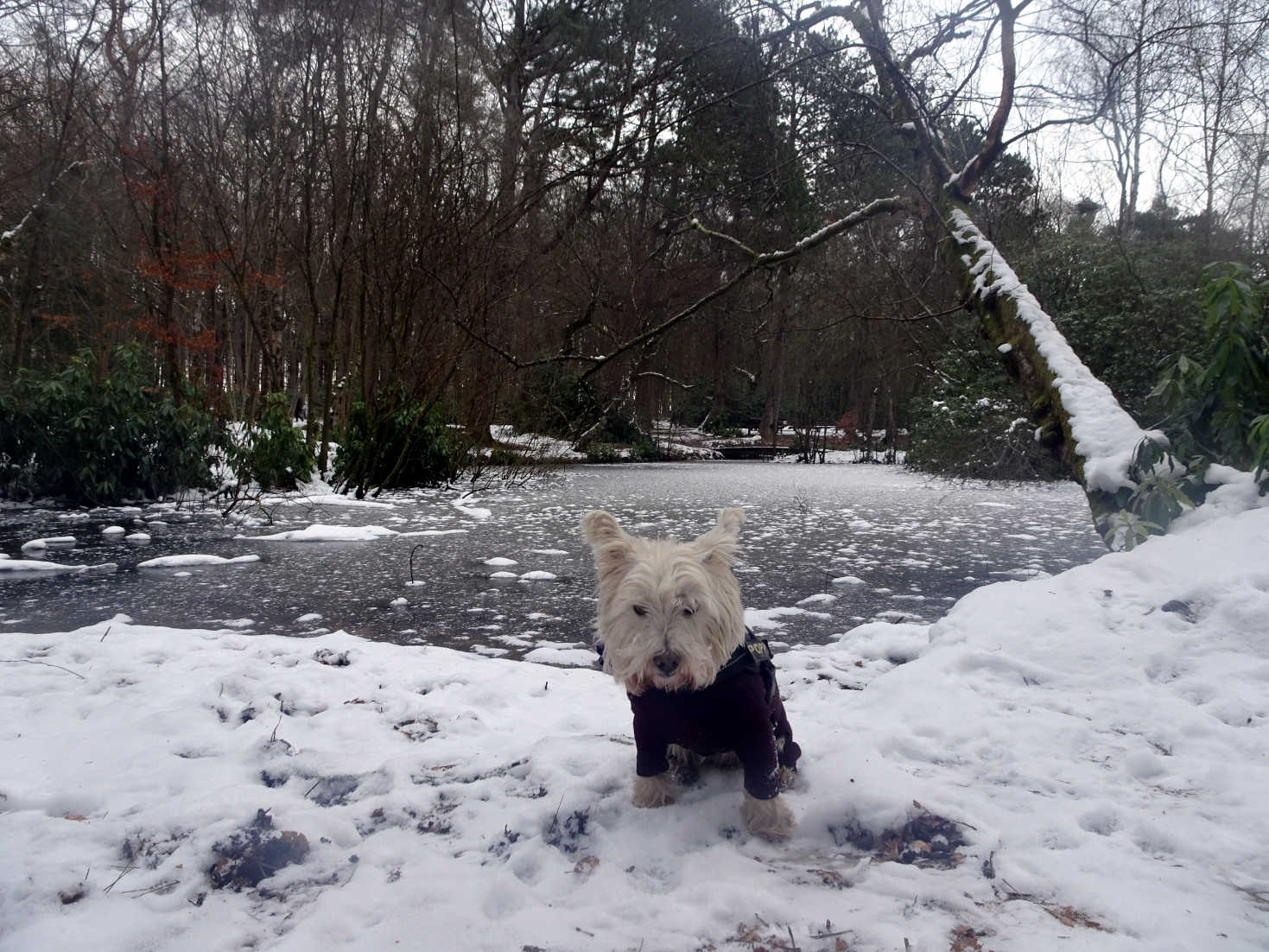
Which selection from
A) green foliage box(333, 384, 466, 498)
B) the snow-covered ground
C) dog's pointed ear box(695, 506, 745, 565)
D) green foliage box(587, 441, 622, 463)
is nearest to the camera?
the snow-covered ground

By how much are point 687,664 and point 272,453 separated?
10.7 metres

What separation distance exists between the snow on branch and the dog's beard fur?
4242 millimetres

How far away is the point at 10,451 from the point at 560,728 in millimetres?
9652

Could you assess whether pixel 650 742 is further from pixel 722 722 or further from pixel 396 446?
pixel 396 446

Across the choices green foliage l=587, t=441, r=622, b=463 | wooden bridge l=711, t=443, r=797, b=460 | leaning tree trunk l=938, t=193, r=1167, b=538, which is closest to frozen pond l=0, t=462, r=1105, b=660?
leaning tree trunk l=938, t=193, r=1167, b=538

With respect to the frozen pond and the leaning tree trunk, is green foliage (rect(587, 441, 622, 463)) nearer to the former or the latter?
the frozen pond

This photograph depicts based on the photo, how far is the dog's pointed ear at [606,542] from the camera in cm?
243

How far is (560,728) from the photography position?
123 inches

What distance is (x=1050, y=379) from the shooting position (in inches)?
251

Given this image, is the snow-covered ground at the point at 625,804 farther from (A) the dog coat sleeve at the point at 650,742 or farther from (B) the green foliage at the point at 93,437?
(B) the green foliage at the point at 93,437

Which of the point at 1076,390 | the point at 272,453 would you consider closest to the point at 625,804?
the point at 1076,390

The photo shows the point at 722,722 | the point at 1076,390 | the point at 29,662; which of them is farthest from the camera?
the point at 1076,390

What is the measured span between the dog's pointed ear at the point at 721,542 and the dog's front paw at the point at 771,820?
2.37 ft

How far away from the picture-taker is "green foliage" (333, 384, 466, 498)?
11.3 m
